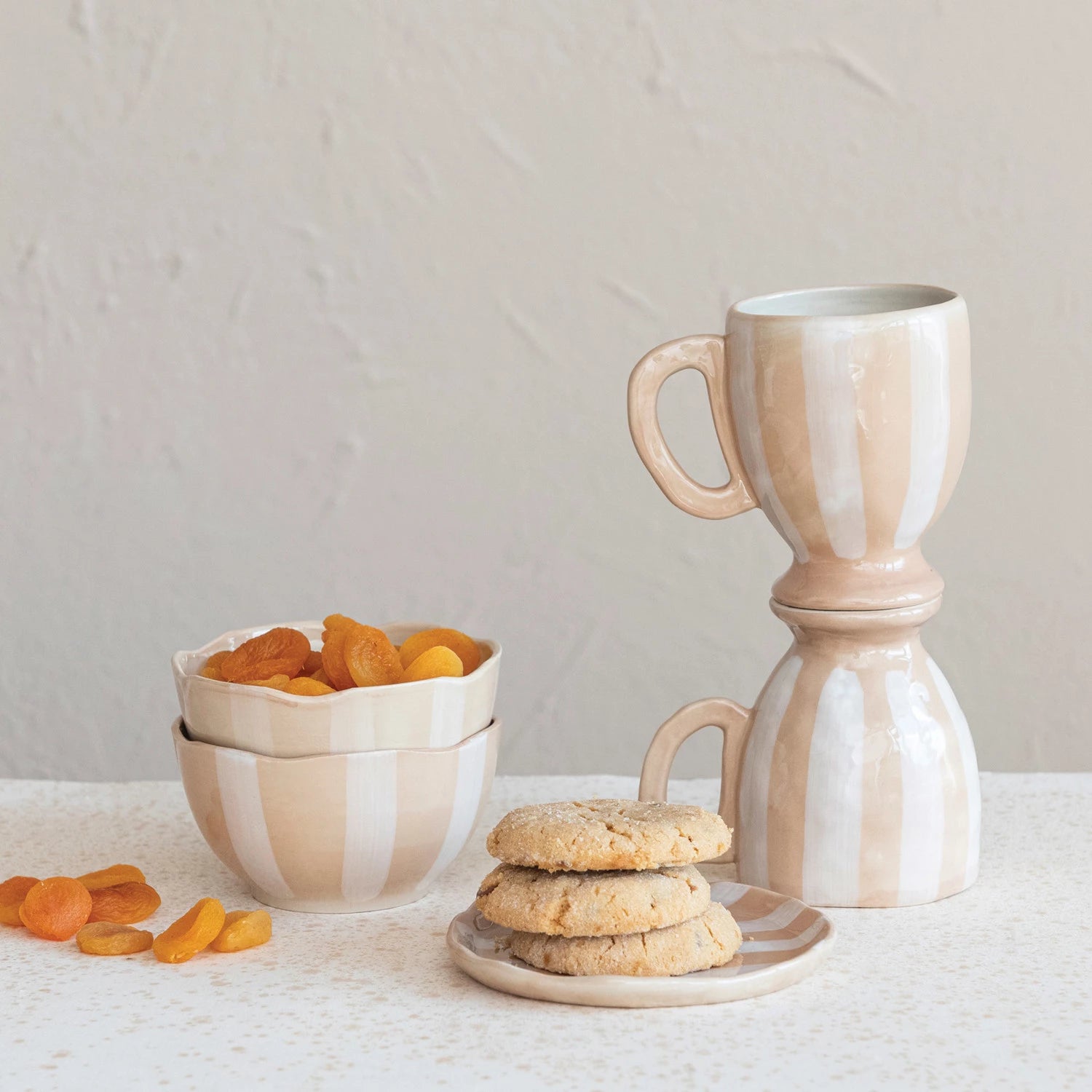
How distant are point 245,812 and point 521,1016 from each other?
0.58 feet

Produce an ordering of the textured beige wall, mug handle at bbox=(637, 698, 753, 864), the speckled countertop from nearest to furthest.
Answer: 1. the speckled countertop
2. mug handle at bbox=(637, 698, 753, 864)
3. the textured beige wall

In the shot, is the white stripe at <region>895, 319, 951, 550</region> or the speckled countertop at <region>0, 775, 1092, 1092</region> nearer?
the speckled countertop at <region>0, 775, 1092, 1092</region>

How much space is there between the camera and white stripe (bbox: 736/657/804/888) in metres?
0.72

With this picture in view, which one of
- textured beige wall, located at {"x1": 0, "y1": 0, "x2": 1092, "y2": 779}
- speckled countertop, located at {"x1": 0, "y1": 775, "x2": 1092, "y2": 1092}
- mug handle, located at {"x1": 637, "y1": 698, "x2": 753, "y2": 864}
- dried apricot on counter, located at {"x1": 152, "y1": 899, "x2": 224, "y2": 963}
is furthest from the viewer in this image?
textured beige wall, located at {"x1": 0, "y1": 0, "x2": 1092, "y2": 779}

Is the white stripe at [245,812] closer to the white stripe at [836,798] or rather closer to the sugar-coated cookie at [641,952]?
the sugar-coated cookie at [641,952]

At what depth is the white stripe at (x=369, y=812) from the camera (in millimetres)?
666

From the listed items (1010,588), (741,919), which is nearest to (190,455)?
(1010,588)

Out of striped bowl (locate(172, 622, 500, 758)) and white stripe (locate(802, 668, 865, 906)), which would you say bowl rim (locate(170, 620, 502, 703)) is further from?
white stripe (locate(802, 668, 865, 906))

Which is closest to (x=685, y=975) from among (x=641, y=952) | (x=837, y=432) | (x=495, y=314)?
(x=641, y=952)

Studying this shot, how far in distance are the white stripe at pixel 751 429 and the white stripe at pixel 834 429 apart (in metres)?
0.02

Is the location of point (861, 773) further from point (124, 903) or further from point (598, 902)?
point (124, 903)

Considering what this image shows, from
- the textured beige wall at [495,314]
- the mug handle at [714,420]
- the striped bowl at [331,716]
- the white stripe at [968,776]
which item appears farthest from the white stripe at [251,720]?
the textured beige wall at [495,314]

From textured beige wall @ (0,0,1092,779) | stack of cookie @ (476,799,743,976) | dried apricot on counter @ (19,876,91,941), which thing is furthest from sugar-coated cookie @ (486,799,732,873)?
textured beige wall @ (0,0,1092,779)

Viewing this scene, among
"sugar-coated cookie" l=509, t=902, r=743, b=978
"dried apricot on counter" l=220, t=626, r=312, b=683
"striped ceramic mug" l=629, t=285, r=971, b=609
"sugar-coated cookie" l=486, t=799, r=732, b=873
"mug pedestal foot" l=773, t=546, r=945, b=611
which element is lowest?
"sugar-coated cookie" l=509, t=902, r=743, b=978
